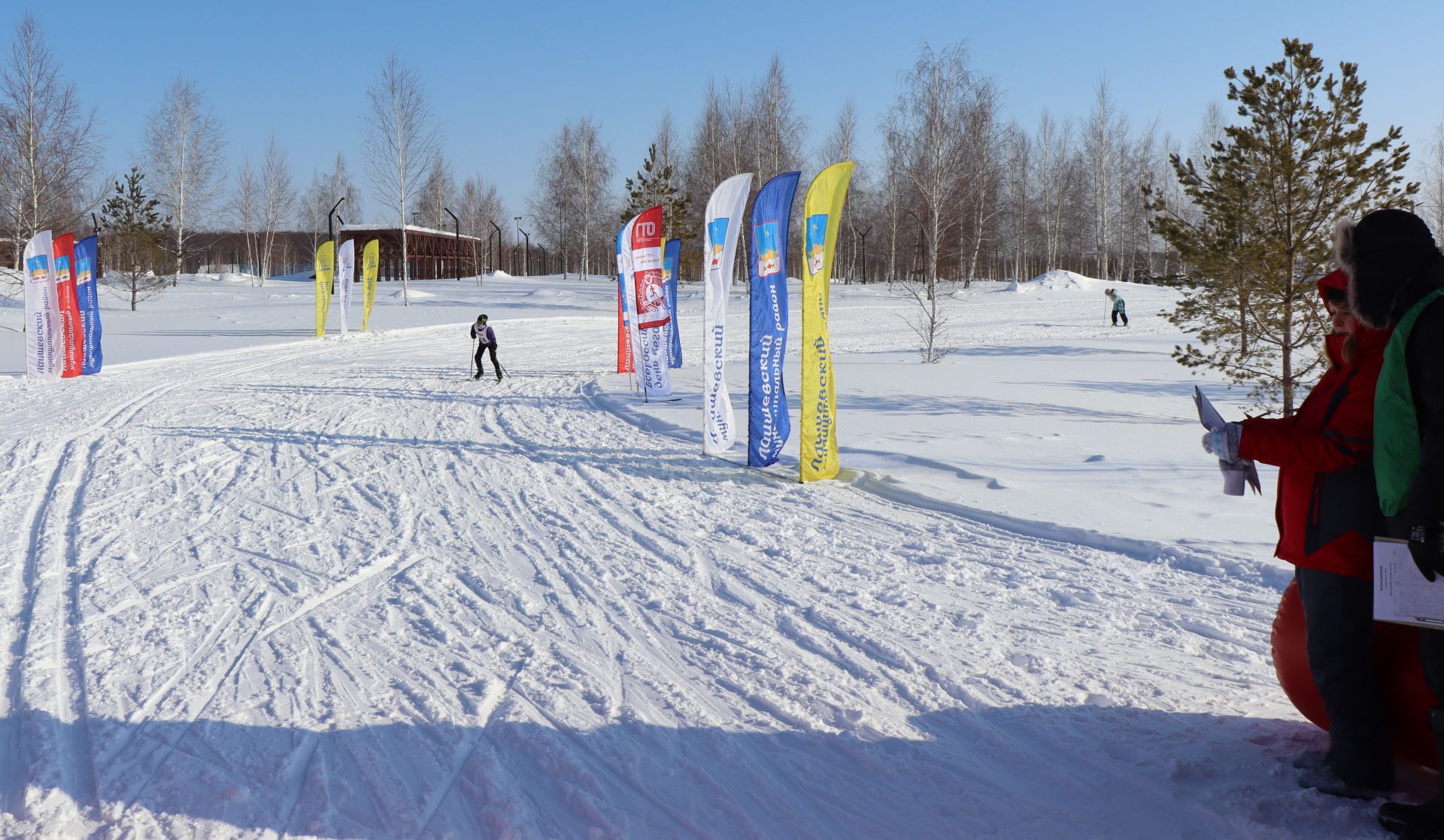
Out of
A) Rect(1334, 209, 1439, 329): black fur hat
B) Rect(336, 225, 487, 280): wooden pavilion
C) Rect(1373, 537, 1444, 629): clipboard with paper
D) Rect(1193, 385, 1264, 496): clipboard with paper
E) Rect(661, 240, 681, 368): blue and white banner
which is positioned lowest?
Rect(1373, 537, 1444, 629): clipboard with paper

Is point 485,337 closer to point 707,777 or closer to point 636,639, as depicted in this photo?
point 636,639

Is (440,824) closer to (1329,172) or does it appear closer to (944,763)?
(944,763)

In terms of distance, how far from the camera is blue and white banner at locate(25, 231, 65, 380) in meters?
16.3

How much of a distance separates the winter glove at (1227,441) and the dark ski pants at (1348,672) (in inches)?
16.0

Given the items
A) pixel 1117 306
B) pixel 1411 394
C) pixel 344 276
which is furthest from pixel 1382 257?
pixel 1117 306

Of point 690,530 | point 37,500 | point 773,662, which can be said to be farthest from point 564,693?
point 37,500

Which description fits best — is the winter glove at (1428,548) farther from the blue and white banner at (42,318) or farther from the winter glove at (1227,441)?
the blue and white banner at (42,318)

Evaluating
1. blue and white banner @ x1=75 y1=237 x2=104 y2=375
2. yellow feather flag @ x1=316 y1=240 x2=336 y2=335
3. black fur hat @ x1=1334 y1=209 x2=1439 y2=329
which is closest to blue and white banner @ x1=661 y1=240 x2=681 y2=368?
blue and white banner @ x1=75 y1=237 x2=104 y2=375

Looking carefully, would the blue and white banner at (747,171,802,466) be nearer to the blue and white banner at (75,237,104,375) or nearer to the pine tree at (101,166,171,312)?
the blue and white banner at (75,237,104,375)

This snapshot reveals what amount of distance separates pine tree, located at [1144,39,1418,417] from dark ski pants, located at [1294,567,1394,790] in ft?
26.0

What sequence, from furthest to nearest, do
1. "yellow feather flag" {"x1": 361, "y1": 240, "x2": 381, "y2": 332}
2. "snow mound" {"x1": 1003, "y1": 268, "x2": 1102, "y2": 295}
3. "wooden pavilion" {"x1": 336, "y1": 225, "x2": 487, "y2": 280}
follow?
"wooden pavilion" {"x1": 336, "y1": 225, "x2": 487, "y2": 280} → "snow mound" {"x1": 1003, "y1": 268, "x2": 1102, "y2": 295} → "yellow feather flag" {"x1": 361, "y1": 240, "x2": 381, "y2": 332}

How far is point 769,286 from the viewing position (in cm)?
826

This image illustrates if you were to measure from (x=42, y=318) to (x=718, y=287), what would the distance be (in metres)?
14.0

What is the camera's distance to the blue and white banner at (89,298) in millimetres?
16641
